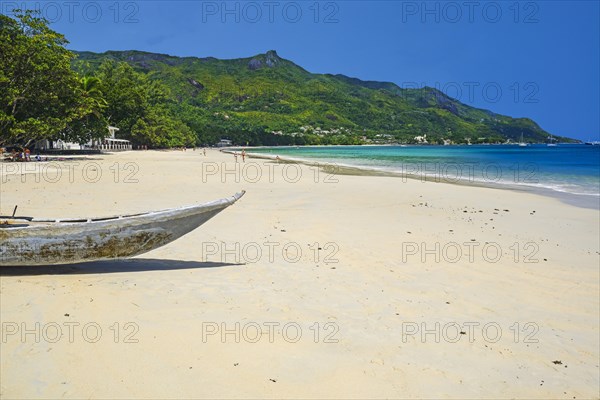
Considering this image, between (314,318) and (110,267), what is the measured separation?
12.0ft

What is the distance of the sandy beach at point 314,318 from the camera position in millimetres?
3705

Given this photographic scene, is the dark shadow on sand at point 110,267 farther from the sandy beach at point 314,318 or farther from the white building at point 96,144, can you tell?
the white building at point 96,144

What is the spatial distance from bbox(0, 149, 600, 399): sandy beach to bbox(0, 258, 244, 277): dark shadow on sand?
4 cm

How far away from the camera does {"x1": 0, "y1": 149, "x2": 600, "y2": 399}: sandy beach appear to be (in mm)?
3705

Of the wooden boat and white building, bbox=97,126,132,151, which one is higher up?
white building, bbox=97,126,132,151

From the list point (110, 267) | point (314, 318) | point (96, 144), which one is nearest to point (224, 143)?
point (96, 144)

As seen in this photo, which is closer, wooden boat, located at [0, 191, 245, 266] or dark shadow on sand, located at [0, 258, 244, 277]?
wooden boat, located at [0, 191, 245, 266]

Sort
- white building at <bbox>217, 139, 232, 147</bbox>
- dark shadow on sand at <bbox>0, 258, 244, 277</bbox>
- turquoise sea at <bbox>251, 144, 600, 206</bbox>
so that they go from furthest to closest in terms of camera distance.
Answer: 1. white building at <bbox>217, 139, 232, 147</bbox>
2. turquoise sea at <bbox>251, 144, 600, 206</bbox>
3. dark shadow on sand at <bbox>0, 258, 244, 277</bbox>

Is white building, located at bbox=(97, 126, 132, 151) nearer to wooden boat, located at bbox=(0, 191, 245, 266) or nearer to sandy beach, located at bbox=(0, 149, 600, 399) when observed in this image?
sandy beach, located at bbox=(0, 149, 600, 399)

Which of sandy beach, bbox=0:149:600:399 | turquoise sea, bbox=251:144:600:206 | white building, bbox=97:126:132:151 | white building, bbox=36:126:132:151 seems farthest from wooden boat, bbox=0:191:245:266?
white building, bbox=97:126:132:151

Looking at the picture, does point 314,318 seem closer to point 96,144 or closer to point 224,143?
point 96,144

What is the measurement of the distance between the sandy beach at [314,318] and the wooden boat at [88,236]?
367 millimetres

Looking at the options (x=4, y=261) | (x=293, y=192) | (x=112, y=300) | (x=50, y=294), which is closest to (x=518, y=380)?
(x=112, y=300)

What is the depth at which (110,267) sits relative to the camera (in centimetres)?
654
